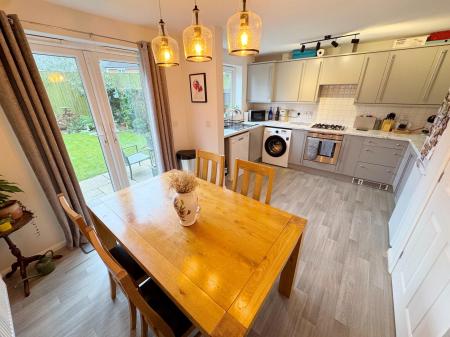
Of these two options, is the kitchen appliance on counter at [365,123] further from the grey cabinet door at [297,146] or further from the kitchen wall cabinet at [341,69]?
the grey cabinet door at [297,146]

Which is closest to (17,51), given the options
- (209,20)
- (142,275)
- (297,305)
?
(209,20)

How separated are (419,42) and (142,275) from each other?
4.23 m

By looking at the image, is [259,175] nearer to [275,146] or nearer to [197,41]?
[197,41]

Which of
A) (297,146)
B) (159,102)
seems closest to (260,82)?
(297,146)

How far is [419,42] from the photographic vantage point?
8.25 ft

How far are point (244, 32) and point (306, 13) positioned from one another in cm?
149

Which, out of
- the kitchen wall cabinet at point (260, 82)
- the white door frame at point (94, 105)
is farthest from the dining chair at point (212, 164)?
the kitchen wall cabinet at point (260, 82)

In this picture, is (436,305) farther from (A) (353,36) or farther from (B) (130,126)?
(A) (353,36)

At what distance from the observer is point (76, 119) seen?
6.55 feet

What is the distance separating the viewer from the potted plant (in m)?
1.43

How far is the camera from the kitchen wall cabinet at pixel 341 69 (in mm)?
2941

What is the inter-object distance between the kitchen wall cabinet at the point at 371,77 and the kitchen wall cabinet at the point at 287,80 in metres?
0.99

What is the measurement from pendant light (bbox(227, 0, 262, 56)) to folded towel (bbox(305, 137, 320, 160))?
2699 millimetres

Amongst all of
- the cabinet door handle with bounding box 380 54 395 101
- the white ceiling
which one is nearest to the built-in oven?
the cabinet door handle with bounding box 380 54 395 101
